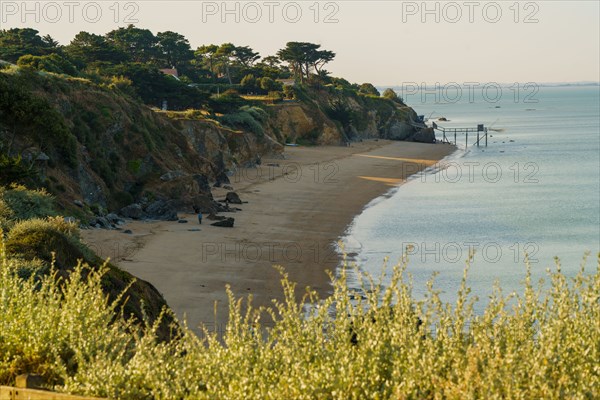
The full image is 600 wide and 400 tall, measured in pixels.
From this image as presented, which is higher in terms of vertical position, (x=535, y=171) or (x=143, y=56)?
(x=143, y=56)

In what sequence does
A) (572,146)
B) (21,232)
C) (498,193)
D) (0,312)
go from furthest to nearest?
(572,146) → (498,193) → (21,232) → (0,312)

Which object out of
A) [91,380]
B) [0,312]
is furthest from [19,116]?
[91,380]

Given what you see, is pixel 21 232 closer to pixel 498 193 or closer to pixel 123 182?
pixel 123 182

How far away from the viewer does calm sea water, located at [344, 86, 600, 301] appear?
3225cm

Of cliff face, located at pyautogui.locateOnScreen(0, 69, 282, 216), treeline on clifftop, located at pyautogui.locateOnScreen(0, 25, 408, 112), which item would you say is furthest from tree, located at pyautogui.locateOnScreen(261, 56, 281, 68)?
cliff face, located at pyautogui.locateOnScreen(0, 69, 282, 216)

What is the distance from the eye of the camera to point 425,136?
104m

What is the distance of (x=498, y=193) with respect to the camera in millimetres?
56656

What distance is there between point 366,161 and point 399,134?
116 ft

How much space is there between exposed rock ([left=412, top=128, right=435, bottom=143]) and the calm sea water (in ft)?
67.1

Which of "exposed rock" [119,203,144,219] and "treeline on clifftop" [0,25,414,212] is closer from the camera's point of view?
"treeline on clifftop" [0,25,414,212]

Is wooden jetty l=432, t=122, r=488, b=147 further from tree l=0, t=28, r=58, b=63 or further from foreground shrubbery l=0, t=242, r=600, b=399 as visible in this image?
foreground shrubbery l=0, t=242, r=600, b=399

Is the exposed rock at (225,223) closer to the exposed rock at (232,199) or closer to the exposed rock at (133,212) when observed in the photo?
the exposed rock at (133,212)

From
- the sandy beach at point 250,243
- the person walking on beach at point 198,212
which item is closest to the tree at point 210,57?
the sandy beach at point 250,243

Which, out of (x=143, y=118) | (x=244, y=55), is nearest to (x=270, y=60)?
(x=244, y=55)
